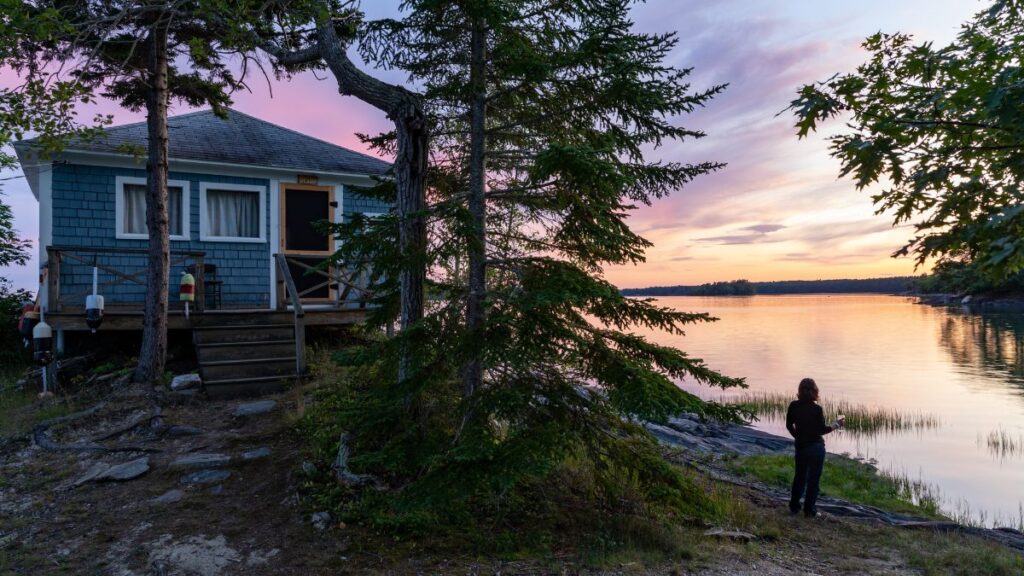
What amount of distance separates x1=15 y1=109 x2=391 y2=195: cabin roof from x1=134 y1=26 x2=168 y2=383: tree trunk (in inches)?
62.5

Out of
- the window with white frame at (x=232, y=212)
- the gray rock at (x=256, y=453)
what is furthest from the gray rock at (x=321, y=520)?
the window with white frame at (x=232, y=212)

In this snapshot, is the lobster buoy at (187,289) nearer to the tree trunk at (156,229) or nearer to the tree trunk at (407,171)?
the tree trunk at (156,229)

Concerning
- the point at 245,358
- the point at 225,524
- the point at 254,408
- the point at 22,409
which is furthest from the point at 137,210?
the point at 225,524

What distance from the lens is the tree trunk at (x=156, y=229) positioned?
1006cm

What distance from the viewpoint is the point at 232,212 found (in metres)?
13.2

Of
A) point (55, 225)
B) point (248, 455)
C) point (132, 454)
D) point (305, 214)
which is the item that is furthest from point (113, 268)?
point (248, 455)

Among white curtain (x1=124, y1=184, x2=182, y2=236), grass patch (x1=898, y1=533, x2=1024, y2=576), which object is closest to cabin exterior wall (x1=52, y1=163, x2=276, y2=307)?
white curtain (x1=124, y1=184, x2=182, y2=236)

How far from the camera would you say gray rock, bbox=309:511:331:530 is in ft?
16.3

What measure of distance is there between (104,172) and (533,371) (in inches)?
Result: 469

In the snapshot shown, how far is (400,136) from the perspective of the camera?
5852mm

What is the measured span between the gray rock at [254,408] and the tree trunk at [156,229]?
8.58 ft

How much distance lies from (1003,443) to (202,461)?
1629 cm

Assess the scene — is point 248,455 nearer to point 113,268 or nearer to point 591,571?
point 591,571

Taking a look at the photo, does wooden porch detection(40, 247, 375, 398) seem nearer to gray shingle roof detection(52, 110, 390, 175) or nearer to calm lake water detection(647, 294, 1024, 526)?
gray shingle roof detection(52, 110, 390, 175)
